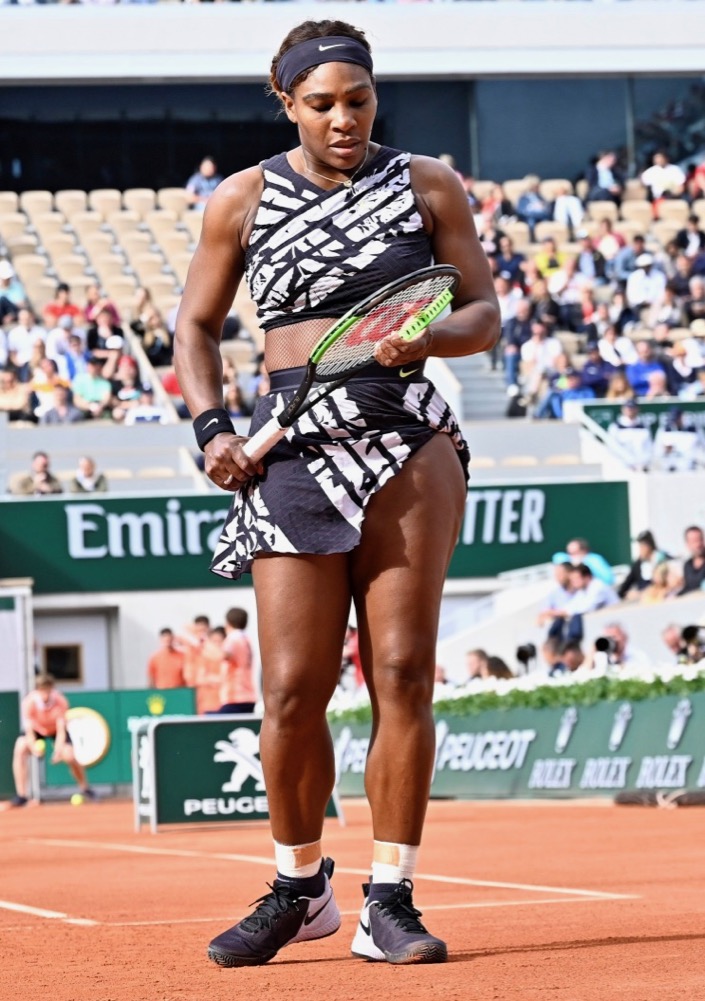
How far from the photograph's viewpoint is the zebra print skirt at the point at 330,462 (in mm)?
4527

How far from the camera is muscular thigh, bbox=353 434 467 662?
4.49 metres

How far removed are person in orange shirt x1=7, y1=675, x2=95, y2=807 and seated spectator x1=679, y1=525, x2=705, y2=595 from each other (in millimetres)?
6599

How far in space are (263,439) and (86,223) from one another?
28.3 metres

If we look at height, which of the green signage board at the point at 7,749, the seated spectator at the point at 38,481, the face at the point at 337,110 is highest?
the face at the point at 337,110

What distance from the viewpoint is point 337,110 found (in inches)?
179

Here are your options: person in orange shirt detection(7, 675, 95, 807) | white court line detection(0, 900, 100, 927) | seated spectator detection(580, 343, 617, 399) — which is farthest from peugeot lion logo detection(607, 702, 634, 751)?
seated spectator detection(580, 343, 617, 399)

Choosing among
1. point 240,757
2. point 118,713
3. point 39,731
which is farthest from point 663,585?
point 240,757

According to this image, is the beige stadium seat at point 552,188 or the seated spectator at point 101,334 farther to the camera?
the beige stadium seat at point 552,188

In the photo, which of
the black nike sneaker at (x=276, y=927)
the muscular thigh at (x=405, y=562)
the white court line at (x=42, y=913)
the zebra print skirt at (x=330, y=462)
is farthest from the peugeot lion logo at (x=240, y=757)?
the muscular thigh at (x=405, y=562)

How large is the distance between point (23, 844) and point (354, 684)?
8665 mm

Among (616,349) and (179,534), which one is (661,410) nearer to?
(616,349)

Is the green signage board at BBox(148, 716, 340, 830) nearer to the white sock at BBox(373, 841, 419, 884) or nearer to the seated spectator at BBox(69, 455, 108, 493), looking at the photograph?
the white sock at BBox(373, 841, 419, 884)

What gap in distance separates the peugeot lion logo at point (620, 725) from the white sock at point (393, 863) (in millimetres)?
10497

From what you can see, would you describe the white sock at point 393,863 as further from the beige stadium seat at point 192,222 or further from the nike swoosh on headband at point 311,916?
the beige stadium seat at point 192,222
